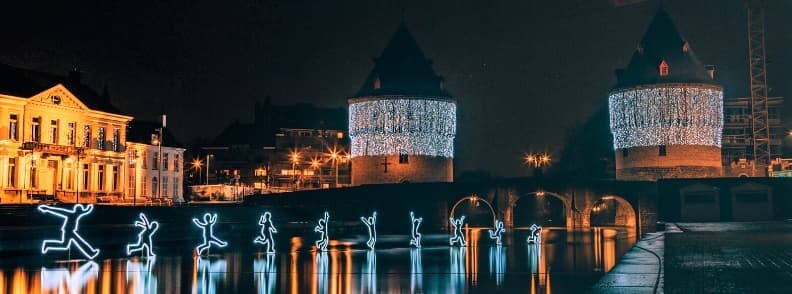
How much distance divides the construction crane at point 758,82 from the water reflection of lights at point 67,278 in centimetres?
7949

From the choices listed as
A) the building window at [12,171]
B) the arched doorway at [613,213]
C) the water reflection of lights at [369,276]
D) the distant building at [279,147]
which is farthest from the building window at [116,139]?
the distant building at [279,147]

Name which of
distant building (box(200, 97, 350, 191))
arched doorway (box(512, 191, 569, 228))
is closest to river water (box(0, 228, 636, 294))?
arched doorway (box(512, 191, 569, 228))

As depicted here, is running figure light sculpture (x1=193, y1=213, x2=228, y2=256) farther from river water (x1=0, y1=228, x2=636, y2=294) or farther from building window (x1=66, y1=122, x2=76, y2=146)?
building window (x1=66, y1=122, x2=76, y2=146)

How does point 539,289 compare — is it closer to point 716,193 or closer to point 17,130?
point 17,130

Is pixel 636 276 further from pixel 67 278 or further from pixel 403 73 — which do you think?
pixel 403 73

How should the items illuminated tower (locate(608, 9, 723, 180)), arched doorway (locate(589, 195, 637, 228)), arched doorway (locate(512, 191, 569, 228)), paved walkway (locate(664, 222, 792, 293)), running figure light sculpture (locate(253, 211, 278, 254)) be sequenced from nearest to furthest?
1. paved walkway (locate(664, 222, 792, 293))
2. running figure light sculpture (locate(253, 211, 278, 254))
3. arched doorway (locate(589, 195, 637, 228))
4. illuminated tower (locate(608, 9, 723, 180))
5. arched doorway (locate(512, 191, 569, 228))

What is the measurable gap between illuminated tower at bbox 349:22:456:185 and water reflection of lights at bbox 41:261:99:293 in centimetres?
5429

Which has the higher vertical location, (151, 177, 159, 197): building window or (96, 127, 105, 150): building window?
(96, 127, 105, 150): building window

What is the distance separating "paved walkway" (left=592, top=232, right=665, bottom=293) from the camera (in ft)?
61.7

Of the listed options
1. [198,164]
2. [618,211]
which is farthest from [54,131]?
[618,211]

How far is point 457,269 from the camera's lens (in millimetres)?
28203

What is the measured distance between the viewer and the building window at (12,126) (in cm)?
5909

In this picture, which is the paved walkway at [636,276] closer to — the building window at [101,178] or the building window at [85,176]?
the building window at [85,176]

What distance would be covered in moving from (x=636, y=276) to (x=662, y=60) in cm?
6293
